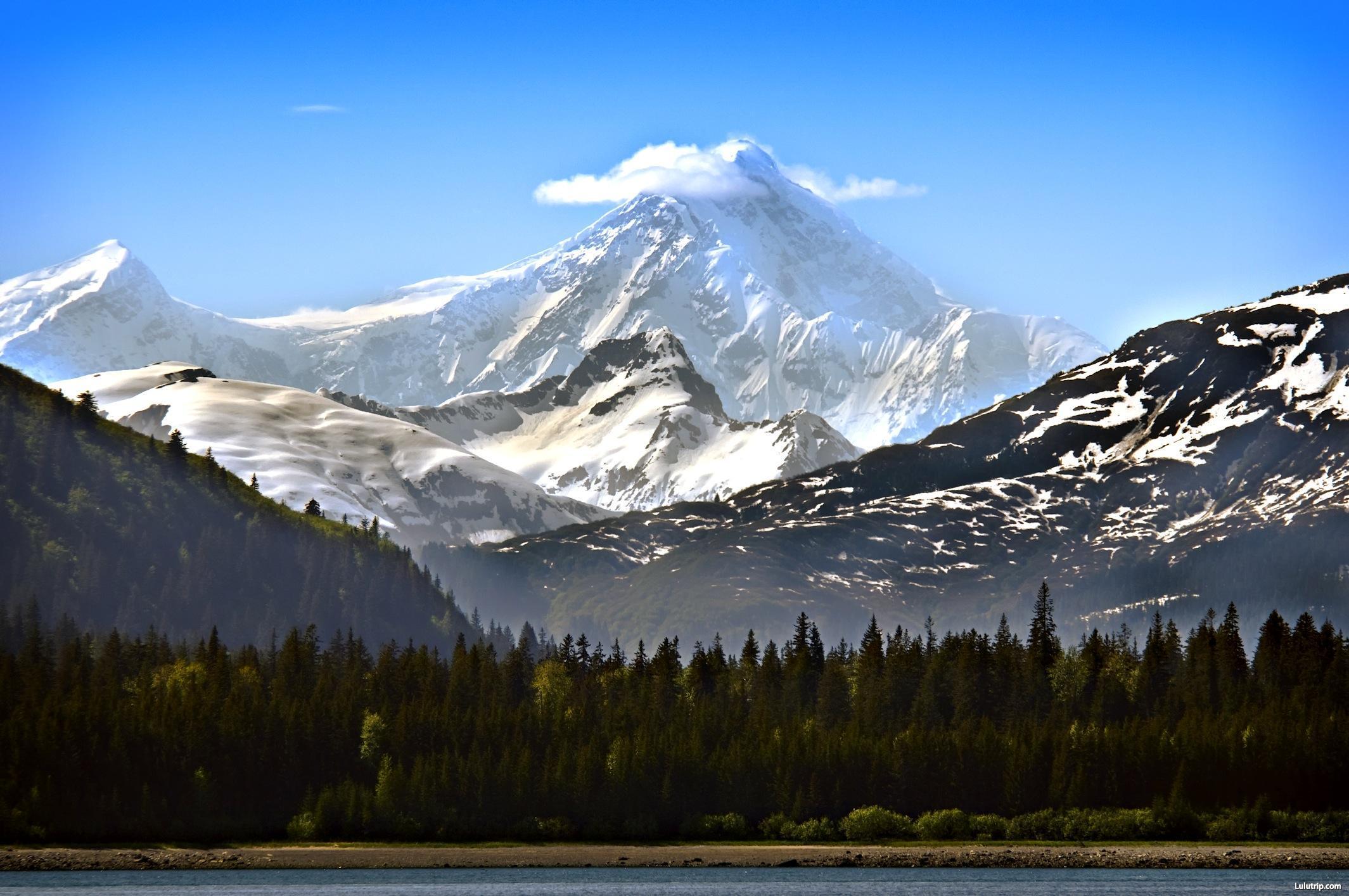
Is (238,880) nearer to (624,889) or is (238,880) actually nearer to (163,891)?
(163,891)

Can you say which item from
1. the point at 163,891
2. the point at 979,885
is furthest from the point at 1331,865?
the point at 163,891

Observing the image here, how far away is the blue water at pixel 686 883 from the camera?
182 metres

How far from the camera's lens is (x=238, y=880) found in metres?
196

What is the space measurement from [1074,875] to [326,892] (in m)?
76.5

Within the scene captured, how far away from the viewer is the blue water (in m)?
182

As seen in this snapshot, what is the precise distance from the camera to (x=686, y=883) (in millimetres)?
192250

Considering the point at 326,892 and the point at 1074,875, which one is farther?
the point at 1074,875

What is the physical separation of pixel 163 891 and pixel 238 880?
1482 centimetres

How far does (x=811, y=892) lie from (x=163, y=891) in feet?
204

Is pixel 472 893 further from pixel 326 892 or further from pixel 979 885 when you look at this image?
pixel 979 885

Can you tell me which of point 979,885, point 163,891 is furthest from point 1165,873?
point 163,891

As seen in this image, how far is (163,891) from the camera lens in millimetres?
181625

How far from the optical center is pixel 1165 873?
198875mm

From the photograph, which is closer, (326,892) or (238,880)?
(326,892)
